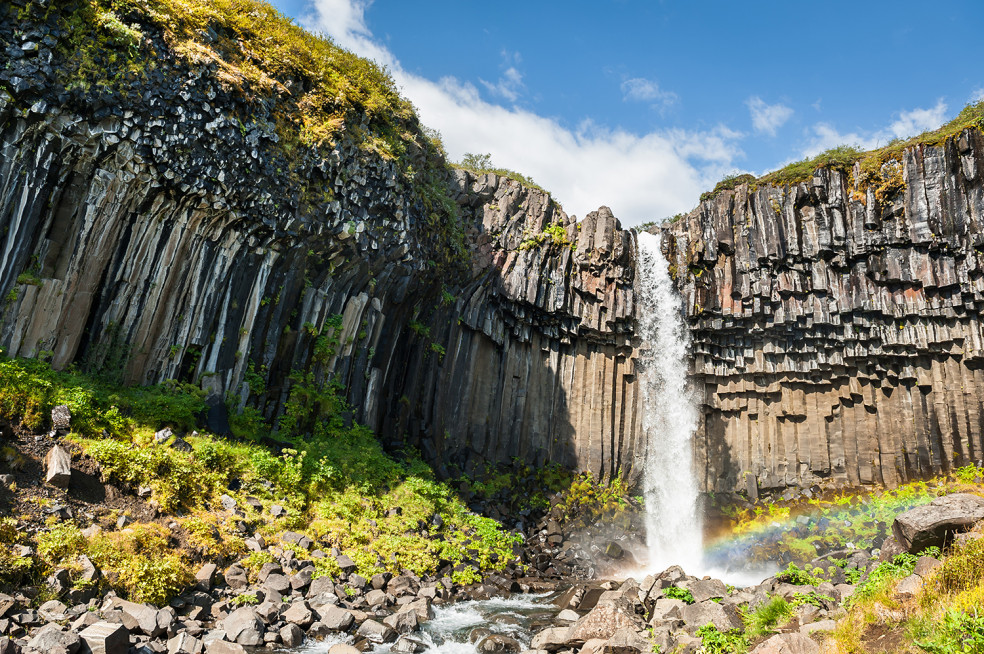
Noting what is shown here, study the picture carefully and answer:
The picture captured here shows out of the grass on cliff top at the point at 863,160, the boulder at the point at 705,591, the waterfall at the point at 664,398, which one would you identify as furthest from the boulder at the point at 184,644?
the grass on cliff top at the point at 863,160

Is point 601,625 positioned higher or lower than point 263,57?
lower

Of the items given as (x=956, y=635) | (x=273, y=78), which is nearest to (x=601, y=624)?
(x=956, y=635)

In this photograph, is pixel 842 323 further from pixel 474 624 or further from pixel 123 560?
pixel 123 560

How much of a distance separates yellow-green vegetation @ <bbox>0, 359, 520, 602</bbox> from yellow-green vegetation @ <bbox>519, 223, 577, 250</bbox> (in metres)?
10.0

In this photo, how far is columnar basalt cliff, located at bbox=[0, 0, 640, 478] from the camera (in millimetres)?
11977

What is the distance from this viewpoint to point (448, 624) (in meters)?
10.1

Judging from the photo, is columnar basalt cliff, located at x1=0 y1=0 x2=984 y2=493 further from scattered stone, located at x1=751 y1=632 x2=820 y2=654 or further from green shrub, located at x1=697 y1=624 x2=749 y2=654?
scattered stone, located at x1=751 y1=632 x2=820 y2=654

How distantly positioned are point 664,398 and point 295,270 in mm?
14666

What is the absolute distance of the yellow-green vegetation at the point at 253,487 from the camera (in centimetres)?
873

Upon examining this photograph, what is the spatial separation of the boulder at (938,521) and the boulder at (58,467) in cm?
1296

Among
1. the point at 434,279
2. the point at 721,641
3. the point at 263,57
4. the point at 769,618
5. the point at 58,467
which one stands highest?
the point at 263,57

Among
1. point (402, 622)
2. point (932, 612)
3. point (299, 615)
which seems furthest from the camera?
point (402, 622)

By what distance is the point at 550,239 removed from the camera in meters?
23.4

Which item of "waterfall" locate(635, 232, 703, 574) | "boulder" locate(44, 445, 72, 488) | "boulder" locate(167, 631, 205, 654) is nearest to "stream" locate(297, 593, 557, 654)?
"boulder" locate(167, 631, 205, 654)
